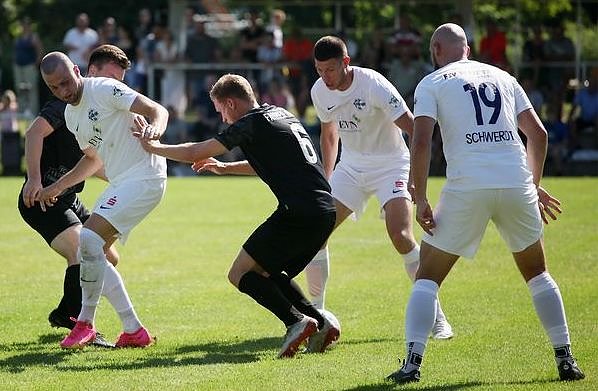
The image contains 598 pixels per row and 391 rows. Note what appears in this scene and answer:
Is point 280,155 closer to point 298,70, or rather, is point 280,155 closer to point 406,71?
point 406,71

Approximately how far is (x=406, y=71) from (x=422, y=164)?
17165 millimetres

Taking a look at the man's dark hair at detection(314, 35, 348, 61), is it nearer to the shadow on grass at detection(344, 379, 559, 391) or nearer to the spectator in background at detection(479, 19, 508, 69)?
the shadow on grass at detection(344, 379, 559, 391)

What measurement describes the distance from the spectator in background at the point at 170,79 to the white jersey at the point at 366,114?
52.7 ft

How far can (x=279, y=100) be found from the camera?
24.3 meters

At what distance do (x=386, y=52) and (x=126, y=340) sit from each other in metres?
16.8

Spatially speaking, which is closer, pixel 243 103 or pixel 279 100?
pixel 243 103

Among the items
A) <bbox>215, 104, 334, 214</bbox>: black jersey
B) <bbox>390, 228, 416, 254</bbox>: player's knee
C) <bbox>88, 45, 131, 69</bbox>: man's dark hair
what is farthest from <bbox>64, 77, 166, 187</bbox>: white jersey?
<bbox>390, 228, 416, 254</bbox>: player's knee

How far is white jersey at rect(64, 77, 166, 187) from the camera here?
8312 mm

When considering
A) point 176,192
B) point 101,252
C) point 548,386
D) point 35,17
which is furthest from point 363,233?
point 35,17

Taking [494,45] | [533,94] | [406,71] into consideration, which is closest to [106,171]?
[406,71]

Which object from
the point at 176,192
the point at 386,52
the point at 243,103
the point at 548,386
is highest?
the point at 243,103

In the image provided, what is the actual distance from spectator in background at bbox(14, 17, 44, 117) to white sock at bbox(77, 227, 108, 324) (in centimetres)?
1966

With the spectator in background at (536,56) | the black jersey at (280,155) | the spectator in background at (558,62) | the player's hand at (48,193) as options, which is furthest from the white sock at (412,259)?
the spectator in background at (536,56)

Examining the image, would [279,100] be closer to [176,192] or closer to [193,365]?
[176,192]
